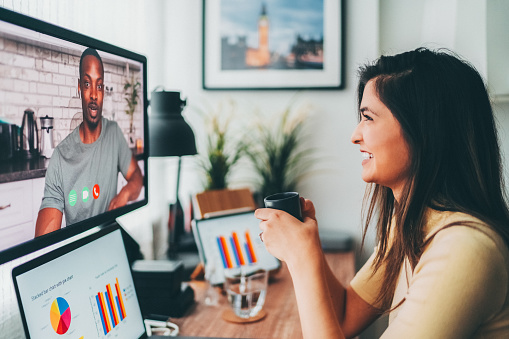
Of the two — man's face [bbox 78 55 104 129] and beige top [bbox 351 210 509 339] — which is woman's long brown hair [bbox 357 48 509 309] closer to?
beige top [bbox 351 210 509 339]

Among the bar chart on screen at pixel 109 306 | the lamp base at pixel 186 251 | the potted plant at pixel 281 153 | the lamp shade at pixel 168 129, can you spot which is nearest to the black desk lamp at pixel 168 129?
the lamp shade at pixel 168 129

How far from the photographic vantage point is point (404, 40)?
91.8 inches

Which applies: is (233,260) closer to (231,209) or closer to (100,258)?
(231,209)

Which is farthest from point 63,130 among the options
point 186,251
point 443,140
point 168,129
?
point 186,251

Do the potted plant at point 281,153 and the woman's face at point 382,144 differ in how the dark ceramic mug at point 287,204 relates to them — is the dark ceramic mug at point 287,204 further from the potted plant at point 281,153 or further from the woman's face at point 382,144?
the potted plant at point 281,153

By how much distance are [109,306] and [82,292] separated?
0.32ft

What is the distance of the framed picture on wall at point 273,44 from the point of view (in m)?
2.30

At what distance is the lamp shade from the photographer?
61.1 inches

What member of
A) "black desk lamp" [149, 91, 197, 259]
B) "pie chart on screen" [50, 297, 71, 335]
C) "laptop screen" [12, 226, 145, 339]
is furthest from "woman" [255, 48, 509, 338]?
"black desk lamp" [149, 91, 197, 259]

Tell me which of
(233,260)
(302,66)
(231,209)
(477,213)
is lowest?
(233,260)

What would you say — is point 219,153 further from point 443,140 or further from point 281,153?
point 443,140

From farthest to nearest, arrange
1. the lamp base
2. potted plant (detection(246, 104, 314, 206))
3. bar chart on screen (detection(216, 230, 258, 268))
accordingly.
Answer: potted plant (detection(246, 104, 314, 206))
the lamp base
bar chart on screen (detection(216, 230, 258, 268))

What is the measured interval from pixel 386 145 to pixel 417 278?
31 centimetres

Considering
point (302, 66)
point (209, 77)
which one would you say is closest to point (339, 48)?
point (302, 66)
